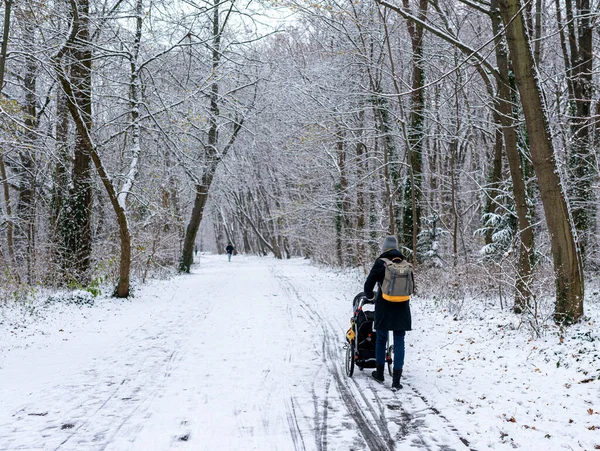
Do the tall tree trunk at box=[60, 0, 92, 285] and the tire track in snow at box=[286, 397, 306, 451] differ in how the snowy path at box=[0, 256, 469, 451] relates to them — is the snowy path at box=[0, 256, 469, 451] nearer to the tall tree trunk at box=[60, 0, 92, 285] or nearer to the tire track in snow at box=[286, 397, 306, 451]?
the tire track in snow at box=[286, 397, 306, 451]

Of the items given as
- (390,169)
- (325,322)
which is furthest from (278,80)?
(325,322)

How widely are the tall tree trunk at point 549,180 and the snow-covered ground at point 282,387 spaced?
53 cm

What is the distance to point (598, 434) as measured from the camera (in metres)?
4.46

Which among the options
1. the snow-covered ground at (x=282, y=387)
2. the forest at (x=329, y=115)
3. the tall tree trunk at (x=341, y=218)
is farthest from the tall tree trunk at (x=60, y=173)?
the tall tree trunk at (x=341, y=218)

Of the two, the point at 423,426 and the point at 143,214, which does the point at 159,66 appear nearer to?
the point at 143,214

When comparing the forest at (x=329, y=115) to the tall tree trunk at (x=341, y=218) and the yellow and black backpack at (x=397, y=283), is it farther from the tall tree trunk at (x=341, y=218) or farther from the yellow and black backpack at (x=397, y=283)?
the yellow and black backpack at (x=397, y=283)

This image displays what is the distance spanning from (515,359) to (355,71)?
12572mm

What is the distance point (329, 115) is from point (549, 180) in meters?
→ 10.7

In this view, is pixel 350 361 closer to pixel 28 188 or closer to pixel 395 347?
pixel 395 347

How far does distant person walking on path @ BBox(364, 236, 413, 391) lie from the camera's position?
20.4ft

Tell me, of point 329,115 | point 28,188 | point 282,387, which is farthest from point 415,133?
point 28,188

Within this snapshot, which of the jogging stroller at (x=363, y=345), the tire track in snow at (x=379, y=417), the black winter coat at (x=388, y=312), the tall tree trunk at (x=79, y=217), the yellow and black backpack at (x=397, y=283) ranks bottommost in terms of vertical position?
the tire track in snow at (x=379, y=417)

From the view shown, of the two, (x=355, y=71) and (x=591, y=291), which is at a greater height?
(x=355, y=71)

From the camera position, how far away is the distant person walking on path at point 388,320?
20.4 feet
